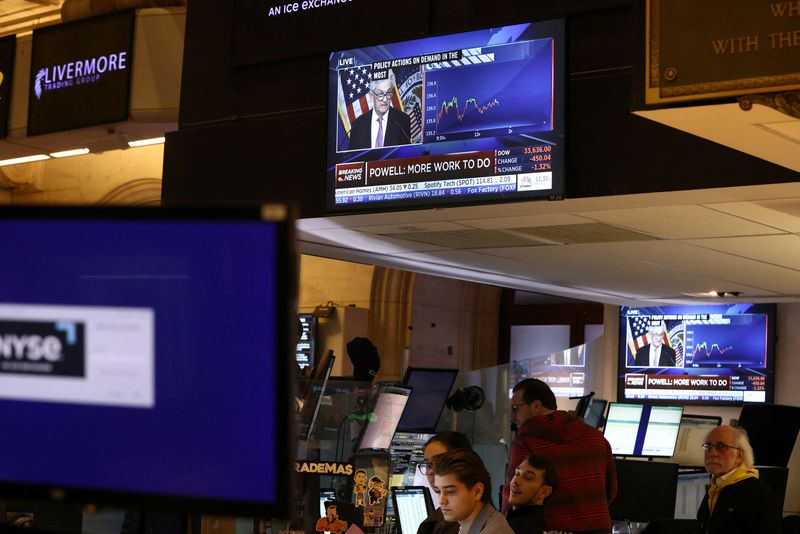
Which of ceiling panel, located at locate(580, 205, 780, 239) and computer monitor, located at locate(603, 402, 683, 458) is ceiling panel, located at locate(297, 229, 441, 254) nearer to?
ceiling panel, located at locate(580, 205, 780, 239)

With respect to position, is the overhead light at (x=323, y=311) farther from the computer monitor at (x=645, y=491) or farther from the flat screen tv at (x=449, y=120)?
the flat screen tv at (x=449, y=120)

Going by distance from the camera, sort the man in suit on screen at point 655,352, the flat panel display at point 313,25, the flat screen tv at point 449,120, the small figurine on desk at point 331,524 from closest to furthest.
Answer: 1. the small figurine on desk at point 331,524
2. the flat screen tv at point 449,120
3. the flat panel display at point 313,25
4. the man in suit on screen at point 655,352

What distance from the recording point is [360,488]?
5031mm

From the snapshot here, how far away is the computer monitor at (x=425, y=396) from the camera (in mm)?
6684

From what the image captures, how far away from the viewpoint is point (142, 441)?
3.59ft

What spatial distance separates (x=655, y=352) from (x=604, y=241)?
17.2 ft

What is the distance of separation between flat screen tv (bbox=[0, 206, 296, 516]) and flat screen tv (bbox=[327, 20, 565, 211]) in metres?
4.12

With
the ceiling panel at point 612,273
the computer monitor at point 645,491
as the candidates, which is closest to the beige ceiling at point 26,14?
the ceiling panel at point 612,273

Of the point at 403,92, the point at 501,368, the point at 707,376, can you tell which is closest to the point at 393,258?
the point at 501,368

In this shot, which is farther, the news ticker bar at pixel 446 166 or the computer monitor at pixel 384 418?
the computer monitor at pixel 384 418

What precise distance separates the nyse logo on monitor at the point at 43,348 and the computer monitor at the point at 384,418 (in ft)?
14.2

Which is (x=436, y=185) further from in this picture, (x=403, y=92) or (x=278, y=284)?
(x=278, y=284)

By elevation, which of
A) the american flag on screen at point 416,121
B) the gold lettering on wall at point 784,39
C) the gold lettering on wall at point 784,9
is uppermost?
the american flag on screen at point 416,121

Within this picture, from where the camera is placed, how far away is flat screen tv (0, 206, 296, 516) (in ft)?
3.42
